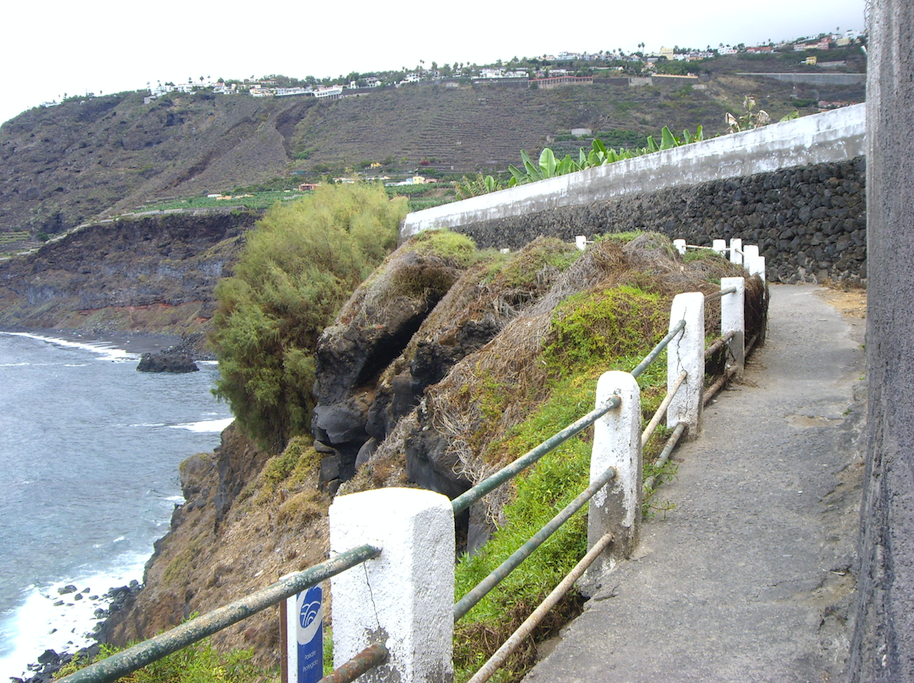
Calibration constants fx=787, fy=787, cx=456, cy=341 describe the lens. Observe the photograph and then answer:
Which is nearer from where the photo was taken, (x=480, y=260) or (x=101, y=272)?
(x=480, y=260)

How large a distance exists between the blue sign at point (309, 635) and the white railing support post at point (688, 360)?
12.8ft

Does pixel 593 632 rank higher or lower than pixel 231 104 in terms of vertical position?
lower

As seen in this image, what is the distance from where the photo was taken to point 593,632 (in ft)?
11.1

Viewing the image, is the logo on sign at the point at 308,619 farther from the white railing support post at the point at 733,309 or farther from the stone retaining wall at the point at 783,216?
the stone retaining wall at the point at 783,216

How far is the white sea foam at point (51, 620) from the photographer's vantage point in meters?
17.8

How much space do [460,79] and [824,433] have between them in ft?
313

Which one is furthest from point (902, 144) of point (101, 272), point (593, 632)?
point (101, 272)

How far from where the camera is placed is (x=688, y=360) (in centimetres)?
561

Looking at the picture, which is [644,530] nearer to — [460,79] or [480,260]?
[480,260]

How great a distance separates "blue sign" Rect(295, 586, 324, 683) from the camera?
191 centimetres

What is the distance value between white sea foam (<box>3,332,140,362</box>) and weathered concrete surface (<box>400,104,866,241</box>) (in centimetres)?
4456

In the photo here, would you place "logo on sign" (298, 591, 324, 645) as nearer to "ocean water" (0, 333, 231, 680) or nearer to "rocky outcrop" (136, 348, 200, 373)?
"ocean water" (0, 333, 231, 680)

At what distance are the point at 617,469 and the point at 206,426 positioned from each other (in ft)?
119

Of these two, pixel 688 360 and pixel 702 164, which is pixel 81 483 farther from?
pixel 688 360
